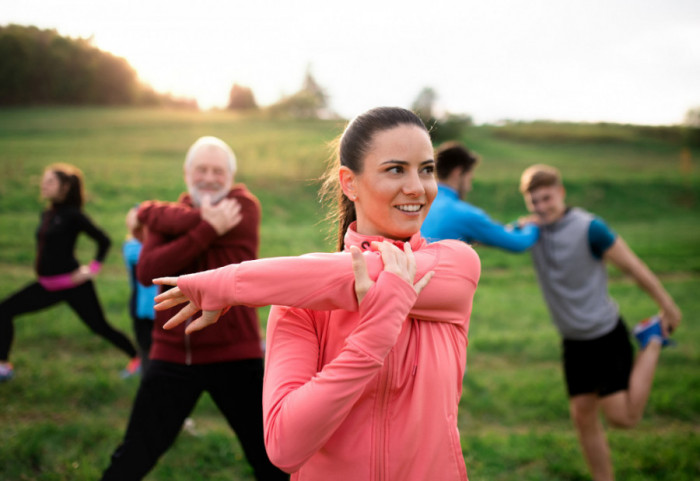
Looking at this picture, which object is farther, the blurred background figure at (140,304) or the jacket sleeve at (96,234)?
the jacket sleeve at (96,234)

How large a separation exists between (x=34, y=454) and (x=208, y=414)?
1515 millimetres

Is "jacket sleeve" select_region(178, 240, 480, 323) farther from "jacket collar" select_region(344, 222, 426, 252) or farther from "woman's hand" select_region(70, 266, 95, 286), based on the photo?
"woman's hand" select_region(70, 266, 95, 286)

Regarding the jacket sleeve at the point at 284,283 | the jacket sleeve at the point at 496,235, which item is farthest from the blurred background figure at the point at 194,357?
the jacket sleeve at the point at 496,235

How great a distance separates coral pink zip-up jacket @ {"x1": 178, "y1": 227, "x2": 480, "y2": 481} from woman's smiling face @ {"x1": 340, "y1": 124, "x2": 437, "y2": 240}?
0.48 feet

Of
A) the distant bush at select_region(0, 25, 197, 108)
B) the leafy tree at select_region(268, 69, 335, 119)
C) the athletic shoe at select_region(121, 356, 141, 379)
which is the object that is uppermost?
the leafy tree at select_region(268, 69, 335, 119)

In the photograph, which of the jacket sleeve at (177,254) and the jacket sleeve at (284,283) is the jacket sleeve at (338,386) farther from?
the jacket sleeve at (177,254)

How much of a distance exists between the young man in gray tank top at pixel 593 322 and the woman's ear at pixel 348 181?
2.82 meters

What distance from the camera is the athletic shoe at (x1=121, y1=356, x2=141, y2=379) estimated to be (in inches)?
215

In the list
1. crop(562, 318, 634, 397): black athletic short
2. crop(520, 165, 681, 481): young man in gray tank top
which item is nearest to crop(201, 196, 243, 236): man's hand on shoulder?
crop(520, 165, 681, 481): young man in gray tank top

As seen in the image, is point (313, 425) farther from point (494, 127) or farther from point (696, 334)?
point (494, 127)

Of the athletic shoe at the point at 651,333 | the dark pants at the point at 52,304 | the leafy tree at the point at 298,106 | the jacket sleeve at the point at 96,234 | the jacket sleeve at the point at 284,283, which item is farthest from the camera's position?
the leafy tree at the point at 298,106

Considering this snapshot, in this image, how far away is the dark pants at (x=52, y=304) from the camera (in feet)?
16.8

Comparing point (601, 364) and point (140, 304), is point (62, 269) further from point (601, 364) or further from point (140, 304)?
point (601, 364)

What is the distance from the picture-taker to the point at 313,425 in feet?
4.14
